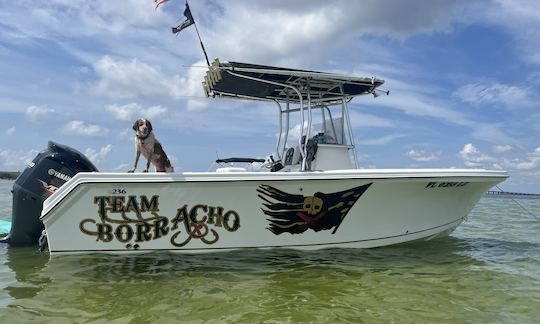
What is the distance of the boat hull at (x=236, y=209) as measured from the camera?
17.7 feet

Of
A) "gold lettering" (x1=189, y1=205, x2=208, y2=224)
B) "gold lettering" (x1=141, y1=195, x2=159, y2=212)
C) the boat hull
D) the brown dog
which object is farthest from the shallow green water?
the brown dog

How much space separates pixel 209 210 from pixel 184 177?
545mm

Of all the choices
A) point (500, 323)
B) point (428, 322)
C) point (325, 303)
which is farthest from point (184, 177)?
point (500, 323)

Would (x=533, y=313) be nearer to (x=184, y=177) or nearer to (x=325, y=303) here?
(x=325, y=303)

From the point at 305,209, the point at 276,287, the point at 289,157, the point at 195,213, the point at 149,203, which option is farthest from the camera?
the point at 289,157

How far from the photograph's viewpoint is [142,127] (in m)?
5.76

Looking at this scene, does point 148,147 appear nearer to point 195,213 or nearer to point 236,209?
point 195,213

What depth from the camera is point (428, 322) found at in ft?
11.9

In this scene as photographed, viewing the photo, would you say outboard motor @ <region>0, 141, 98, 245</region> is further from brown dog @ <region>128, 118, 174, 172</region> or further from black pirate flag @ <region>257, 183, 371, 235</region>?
black pirate flag @ <region>257, 183, 371, 235</region>

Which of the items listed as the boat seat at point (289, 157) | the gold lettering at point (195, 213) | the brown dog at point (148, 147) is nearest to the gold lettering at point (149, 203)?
the gold lettering at point (195, 213)

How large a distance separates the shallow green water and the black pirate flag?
38cm

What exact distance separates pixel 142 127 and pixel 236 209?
64.9 inches

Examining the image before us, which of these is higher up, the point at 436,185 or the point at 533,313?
the point at 436,185

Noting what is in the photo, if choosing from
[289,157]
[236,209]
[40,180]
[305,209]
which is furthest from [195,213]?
[289,157]
